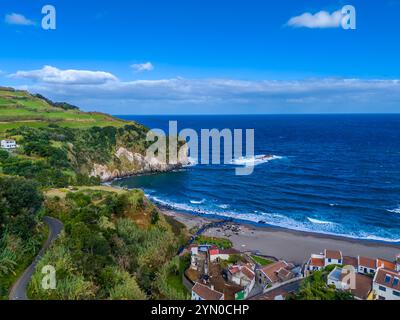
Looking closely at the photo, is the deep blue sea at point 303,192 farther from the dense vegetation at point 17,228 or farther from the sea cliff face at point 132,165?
the dense vegetation at point 17,228

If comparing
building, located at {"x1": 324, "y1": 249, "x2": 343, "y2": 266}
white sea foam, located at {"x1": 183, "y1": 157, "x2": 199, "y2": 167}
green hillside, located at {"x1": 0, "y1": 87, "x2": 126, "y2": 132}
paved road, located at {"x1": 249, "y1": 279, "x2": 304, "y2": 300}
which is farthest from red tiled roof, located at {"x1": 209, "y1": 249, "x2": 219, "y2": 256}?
green hillside, located at {"x1": 0, "y1": 87, "x2": 126, "y2": 132}

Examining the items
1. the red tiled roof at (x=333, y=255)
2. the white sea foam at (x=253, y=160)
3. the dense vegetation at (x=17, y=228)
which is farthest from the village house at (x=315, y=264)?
the white sea foam at (x=253, y=160)

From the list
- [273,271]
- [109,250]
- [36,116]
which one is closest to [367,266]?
[273,271]

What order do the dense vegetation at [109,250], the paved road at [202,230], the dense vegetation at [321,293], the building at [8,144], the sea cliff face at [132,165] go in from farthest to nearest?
1. the sea cliff face at [132,165]
2. the building at [8,144]
3. the paved road at [202,230]
4. the dense vegetation at [321,293]
5. the dense vegetation at [109,250]

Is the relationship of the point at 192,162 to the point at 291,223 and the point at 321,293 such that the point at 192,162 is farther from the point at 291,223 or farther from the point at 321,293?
the point at 321,293

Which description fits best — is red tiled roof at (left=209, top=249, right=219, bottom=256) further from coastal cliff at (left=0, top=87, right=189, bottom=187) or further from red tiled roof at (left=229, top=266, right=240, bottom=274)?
coastal cliff at (left=0, top=87, right=189, bottom=187)

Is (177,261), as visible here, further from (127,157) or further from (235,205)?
(127,157)
